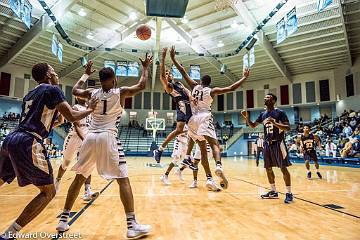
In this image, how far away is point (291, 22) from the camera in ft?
43.8

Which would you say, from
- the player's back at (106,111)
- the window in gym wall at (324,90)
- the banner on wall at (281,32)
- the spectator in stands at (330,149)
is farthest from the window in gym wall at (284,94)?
the player's back at (106,111)

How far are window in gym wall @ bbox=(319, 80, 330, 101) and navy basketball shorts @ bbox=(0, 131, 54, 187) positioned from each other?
86.4 ft

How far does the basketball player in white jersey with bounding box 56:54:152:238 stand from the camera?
8.72 feet

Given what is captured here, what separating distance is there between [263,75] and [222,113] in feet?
23.8

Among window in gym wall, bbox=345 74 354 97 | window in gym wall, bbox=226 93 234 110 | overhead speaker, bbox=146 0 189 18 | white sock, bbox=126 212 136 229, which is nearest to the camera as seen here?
white sock, bbox=126 212 136 229

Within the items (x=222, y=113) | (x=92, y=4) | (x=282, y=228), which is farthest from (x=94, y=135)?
(x=222, y=113)

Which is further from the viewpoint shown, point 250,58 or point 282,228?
point 250,58

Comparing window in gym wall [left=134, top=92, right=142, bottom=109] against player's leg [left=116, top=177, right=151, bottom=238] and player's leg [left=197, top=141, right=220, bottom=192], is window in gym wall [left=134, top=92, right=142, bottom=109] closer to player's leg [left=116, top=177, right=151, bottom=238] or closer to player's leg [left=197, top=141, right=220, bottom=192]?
player's leg [left=197, top=141, right=220, bottom=192]

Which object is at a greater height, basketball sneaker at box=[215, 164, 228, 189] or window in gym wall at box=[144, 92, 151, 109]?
window in gym wall at box=[144, 92, 151, 109]

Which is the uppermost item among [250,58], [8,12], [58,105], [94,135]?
[8,12]

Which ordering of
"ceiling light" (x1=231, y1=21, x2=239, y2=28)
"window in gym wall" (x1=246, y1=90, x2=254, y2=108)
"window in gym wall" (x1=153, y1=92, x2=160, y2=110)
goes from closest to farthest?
"ceiling light" (x1=231, y1=21, x2=239, y2=28), "window in gym wall" (x1=246, y1=90, x2=254, y2=108), "window in gym wall" (x1=153, y1=92, x2=160, y2=110)

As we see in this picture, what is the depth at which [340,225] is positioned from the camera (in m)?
2.93

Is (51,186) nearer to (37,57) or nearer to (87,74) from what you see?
(87,74)

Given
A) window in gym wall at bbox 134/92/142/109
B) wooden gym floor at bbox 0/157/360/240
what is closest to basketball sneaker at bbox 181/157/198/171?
wooden gym floor at bbox 0/157/360/240
